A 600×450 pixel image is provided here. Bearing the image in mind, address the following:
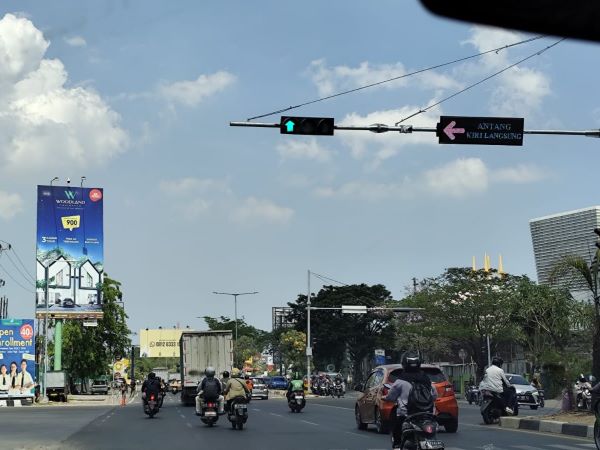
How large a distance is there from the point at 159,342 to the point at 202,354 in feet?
285

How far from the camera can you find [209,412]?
24188mm

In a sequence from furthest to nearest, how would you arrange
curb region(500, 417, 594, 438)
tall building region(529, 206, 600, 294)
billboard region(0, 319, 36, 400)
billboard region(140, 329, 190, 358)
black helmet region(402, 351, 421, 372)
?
tall building region(529, 206, 600, 294)
billboard region(140, 329, 190, 358)
billboard region(0, 319, 36, 400)
curb region(500, 417, 594, 438)
black helmet region(402, 351, 421, 372)

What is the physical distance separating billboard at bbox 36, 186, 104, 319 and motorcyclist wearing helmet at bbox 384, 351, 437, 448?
4979 centimetres

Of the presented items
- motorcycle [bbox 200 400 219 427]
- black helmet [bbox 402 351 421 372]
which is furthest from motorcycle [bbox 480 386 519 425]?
black helmet [bbox 402 351 421 372]

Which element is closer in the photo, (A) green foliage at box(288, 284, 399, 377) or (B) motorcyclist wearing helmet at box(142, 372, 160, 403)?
(B) motorcyclist wearing helmet at box(142, 372, 160, 403)

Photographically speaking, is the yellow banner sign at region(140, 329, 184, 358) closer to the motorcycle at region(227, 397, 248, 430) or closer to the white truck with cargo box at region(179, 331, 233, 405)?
the white truck with cargo box at region(179, 331, 233, 405)

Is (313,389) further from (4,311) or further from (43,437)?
(43,437)

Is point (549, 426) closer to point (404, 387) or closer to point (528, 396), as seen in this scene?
point (404, 387)

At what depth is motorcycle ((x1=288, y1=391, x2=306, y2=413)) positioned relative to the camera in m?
32.8

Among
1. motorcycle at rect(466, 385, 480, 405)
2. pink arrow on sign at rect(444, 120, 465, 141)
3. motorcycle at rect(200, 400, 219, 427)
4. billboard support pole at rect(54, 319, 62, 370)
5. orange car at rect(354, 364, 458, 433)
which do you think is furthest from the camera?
billboard support pole at rect(54, 319, 62, 370)

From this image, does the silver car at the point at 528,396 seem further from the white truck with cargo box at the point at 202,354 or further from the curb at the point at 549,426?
the curb at the point at 549,426

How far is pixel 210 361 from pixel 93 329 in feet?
119

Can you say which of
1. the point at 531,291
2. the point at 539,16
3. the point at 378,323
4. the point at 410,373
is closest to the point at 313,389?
the point at 378,323

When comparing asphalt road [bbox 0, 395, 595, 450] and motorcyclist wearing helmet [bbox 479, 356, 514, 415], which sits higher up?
motorcyclist wearing helmet [bbox 479, 356, 514, 415]
